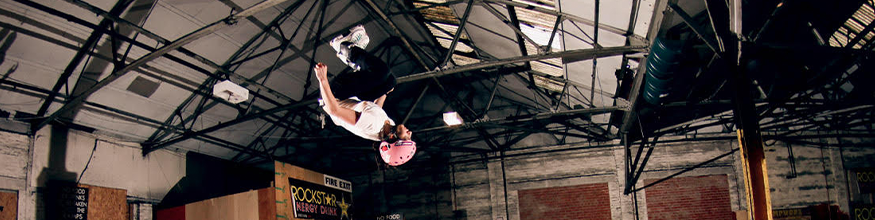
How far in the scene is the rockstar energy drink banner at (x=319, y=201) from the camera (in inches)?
479

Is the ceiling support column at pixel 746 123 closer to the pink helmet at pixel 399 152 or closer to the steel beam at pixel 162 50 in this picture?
the pink helmet at pixel 399 152

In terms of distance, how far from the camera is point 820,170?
1605 centimetres

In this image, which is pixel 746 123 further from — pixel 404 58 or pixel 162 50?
pixel 404 58

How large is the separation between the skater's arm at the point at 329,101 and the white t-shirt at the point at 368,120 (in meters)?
0.07

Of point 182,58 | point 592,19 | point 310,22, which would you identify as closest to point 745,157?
point 592,19

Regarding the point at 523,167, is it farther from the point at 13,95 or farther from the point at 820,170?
the point at 13,95

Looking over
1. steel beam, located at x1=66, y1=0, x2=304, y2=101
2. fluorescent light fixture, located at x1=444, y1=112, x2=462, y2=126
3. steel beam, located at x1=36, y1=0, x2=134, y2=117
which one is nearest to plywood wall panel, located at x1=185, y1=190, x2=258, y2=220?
steel beam, located at x1=66, y1=0, x2=304, y2=101

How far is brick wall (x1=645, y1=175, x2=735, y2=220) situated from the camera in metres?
16.1

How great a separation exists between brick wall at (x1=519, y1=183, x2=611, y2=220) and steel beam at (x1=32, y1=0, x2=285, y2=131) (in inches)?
437

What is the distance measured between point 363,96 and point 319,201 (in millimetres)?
8584

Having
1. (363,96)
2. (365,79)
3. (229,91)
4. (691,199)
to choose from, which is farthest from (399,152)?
(691,199)

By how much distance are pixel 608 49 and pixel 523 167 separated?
29.8 feet

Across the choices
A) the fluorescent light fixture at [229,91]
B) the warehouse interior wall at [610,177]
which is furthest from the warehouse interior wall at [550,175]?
the fluorescent light fixture at [229,91]

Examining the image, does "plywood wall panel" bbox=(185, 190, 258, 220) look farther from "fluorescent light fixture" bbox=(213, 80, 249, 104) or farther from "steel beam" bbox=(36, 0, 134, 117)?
"steel beam" bbox=(36, 0, 134, 117)
